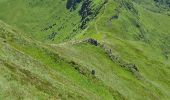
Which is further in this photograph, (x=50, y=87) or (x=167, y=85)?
(x=167, y=85)

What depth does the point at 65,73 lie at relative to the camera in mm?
78938

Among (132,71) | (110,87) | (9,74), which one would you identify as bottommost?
(132,71)

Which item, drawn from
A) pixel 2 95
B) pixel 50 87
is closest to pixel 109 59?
pixel 50 87

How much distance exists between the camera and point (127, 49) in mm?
189875

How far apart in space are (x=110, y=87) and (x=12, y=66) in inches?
1489

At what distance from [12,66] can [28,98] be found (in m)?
6.80

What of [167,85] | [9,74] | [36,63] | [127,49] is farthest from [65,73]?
[127,49]

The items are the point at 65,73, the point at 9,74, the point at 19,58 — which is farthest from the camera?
the point at 65,73

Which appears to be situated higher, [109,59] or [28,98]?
[28,98]

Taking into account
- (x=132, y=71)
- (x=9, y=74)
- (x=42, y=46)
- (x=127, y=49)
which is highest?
(x=9, y=74)

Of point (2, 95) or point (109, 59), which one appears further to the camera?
point (109, 59)

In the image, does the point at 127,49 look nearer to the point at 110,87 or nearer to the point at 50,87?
the point at 110,87

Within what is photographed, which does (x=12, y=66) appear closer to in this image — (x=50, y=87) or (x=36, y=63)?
(x=50, y=87)

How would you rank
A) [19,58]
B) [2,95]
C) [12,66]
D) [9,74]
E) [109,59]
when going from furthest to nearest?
1. [109,59]
2. [19,58]
3. [12,66]
4. [9,74]
5. [2,95]
